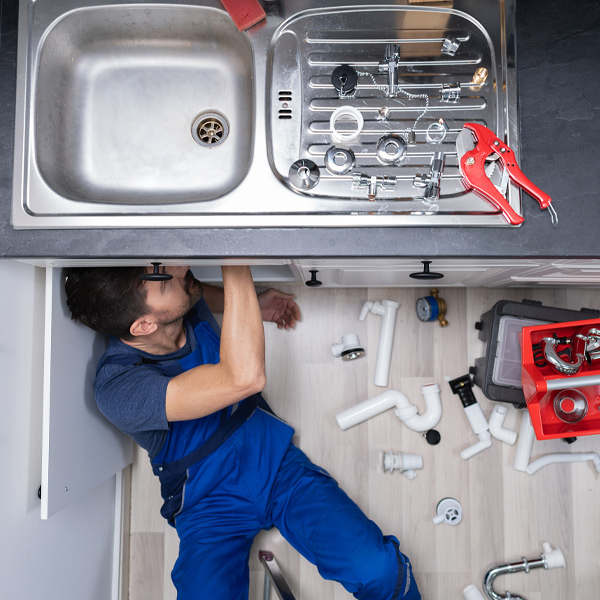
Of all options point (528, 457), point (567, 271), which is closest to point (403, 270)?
point (567, 271)

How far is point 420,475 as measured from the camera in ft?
5.55

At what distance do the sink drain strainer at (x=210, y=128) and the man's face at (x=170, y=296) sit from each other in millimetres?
304

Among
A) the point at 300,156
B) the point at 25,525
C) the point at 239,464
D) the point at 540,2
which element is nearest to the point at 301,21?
the point at 300,156

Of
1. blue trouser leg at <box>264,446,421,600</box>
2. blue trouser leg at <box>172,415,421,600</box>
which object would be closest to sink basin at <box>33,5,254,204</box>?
blue trouser leg at <box>172,415,421,600</box>

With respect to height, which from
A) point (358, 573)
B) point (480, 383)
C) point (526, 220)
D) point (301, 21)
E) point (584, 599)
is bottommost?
point (584, 599)

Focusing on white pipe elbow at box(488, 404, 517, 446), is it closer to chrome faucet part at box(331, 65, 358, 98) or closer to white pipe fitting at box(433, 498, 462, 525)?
white pipe fitting at box(433, 498, 462, 525)

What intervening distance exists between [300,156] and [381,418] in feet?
3.43

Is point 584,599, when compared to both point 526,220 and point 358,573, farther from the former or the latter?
point 526,220

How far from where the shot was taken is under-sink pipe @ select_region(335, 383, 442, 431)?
1.64m

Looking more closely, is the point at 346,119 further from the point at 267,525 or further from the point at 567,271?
the point at 267,525

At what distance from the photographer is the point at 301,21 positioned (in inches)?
39.0

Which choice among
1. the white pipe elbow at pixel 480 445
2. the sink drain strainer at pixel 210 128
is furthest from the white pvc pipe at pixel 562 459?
the sink drain strainer at pixel 210 128

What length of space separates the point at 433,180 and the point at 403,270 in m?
0.35

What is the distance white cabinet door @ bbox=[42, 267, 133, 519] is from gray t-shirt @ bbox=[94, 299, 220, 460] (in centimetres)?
6
